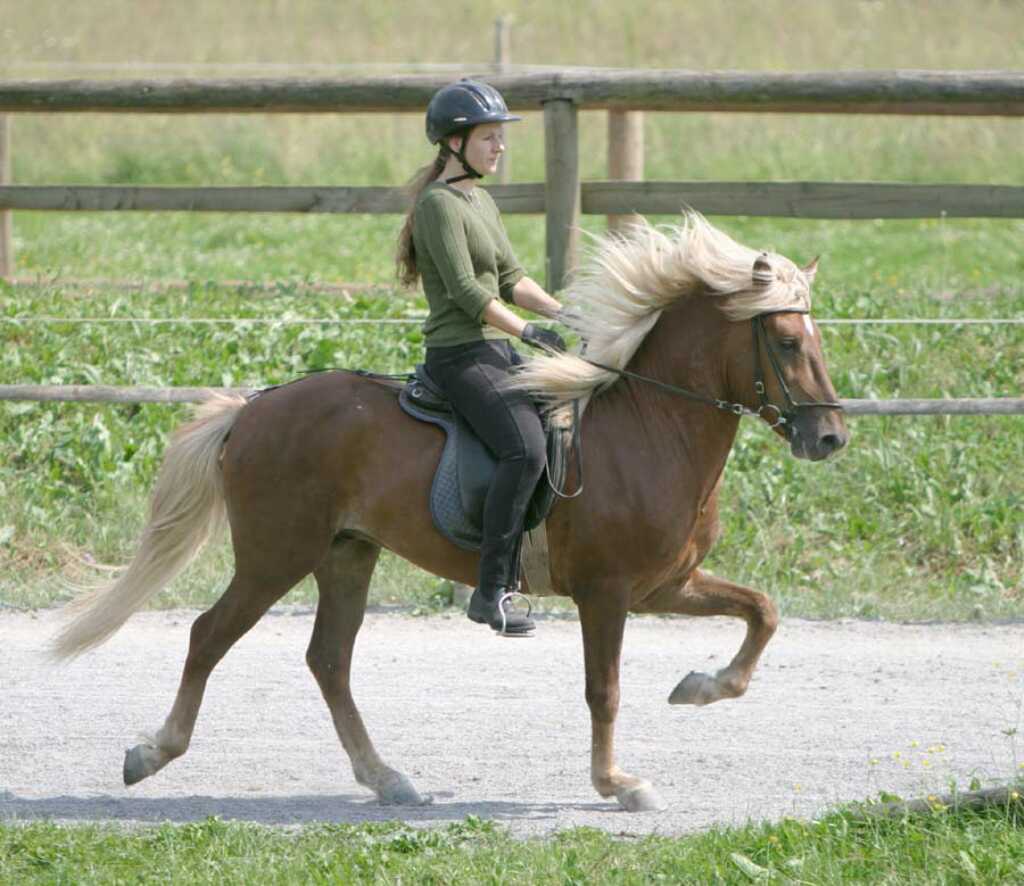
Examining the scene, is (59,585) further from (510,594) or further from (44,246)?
(44,246)

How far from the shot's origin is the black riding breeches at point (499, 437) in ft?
17.3

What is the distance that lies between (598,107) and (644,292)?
12.9 feet

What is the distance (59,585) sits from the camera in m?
8.51

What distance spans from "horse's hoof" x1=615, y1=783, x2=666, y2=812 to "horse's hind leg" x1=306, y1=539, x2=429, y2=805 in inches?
36.6

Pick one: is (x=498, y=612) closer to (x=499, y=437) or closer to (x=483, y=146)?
(x=499, y=437)

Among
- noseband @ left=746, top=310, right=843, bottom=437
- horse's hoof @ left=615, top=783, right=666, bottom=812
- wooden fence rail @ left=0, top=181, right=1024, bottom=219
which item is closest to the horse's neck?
noseband @ left=746, top=310, right=843, bottom=437

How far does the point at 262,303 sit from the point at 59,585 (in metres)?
2.98

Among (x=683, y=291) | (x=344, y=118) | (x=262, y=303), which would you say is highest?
(x=683, y=291)

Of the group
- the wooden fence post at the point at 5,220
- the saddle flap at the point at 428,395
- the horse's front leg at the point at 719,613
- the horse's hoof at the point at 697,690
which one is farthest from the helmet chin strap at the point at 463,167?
the wooden fence post at the point at 5,220

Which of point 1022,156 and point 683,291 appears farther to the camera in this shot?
point 1022,156

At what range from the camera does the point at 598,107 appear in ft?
30.1

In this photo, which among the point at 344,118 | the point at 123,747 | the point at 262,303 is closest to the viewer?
the point at 123,747

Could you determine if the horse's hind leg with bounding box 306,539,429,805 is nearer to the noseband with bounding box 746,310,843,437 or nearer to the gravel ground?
the gravel ground

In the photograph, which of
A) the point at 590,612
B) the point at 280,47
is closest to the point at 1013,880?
the point at 590,612
